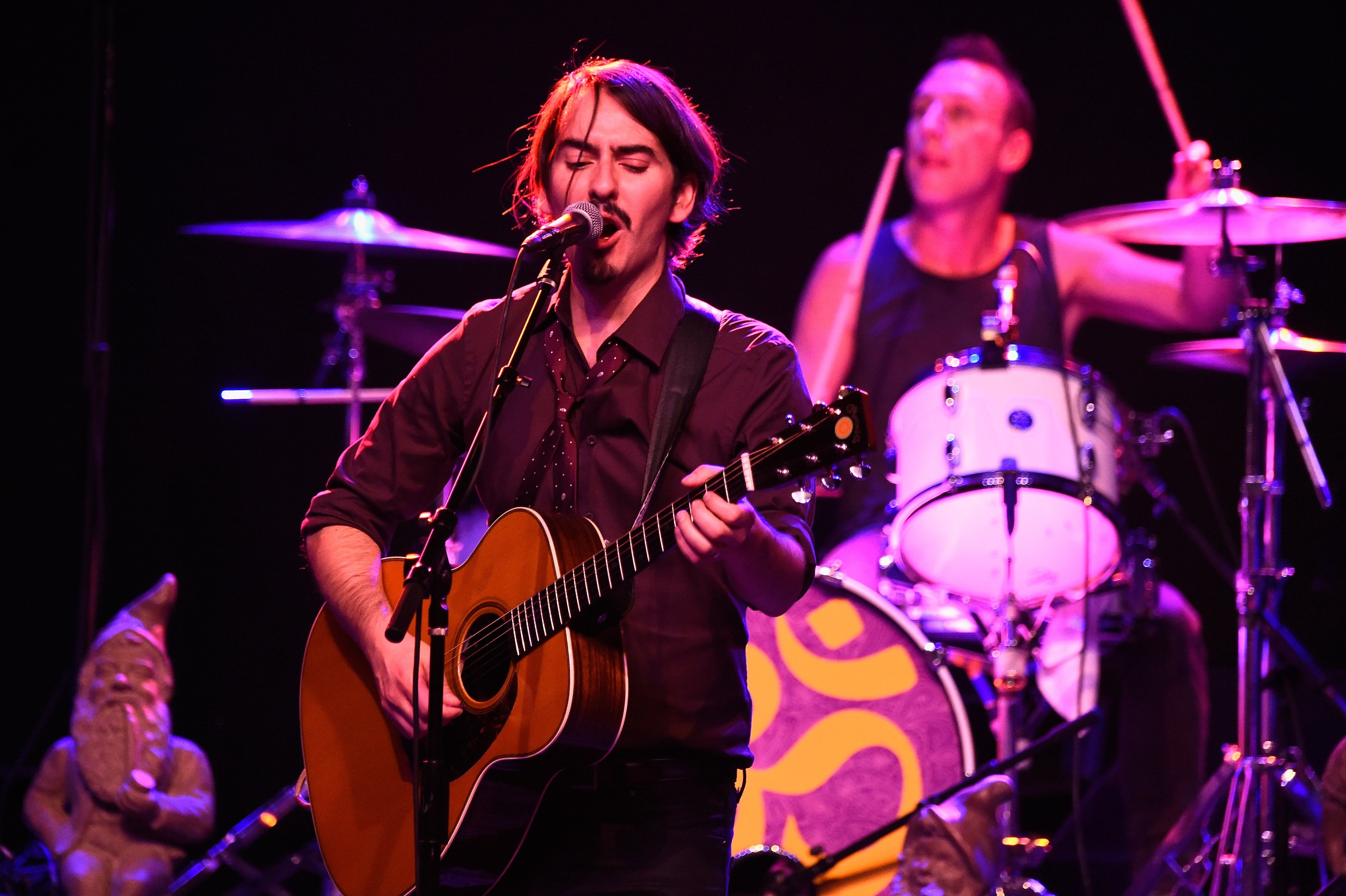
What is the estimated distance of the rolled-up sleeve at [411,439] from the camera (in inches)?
102

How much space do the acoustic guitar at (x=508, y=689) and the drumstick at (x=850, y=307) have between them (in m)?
2.88

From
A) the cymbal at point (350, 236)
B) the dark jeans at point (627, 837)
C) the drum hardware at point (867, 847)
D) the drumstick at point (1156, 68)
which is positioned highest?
the drumstick at point (1156, 68)

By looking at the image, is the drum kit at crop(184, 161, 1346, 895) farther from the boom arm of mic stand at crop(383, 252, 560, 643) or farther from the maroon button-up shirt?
the boom arm of mic stand at crop(383, 252, 560, 643)

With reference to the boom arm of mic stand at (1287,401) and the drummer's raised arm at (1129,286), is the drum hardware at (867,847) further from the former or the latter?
the drummer's raised arm at (1129,286)

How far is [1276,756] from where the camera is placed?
13.5 ft

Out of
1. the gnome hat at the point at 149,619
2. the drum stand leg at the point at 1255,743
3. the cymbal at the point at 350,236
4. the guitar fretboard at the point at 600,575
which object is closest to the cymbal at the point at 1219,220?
the drum stand leg at the point at 1255,743

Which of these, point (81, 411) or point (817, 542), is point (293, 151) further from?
point (817, 542)

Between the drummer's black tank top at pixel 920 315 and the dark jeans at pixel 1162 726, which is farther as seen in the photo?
the drummer's black tank top at pixel 920 315

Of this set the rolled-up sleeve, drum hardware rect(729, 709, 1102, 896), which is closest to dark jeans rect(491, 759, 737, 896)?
the rolled-up sleeve

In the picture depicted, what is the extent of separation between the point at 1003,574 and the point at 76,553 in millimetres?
3765

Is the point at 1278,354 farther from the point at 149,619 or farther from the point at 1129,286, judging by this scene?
the point at 149,619

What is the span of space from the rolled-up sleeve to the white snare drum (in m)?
2.14

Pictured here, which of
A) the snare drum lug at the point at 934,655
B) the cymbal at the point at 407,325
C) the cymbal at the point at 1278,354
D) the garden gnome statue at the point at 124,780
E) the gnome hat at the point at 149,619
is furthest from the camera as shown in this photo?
the cymbal at the point at 407,325

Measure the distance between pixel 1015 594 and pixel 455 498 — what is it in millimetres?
2747
